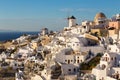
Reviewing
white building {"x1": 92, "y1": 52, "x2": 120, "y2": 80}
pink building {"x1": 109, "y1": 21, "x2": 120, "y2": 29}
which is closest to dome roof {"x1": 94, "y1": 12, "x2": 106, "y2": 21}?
pink building {"x1": 109, "y1": 21, "x2": 120, "y2": 29}

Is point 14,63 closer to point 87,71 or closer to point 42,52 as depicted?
point 42,52

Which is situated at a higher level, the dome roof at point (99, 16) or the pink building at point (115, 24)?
the dome roof at point (99, 16)

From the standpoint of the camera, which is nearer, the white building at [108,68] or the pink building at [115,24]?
the white building at [108,68]

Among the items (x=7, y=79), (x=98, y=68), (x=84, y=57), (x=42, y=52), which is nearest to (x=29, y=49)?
(x=42, y=52)

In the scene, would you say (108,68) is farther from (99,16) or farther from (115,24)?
(99,16)

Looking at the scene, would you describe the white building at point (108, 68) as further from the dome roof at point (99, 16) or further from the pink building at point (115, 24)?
the dome roof at point (99, 16)

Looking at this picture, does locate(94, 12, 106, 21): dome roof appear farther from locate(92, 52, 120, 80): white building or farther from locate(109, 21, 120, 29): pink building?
locate(92, 52, 120, 80): white building

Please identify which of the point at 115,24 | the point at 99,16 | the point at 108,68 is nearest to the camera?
the point at 108,68

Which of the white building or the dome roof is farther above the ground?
the dome roof

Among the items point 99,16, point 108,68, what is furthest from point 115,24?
point 108,68

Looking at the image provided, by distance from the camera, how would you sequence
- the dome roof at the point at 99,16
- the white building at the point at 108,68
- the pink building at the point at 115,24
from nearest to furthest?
the white building at the point at 108,68
the pink building at the point at 115,24
the dome roof at the point at 99,16

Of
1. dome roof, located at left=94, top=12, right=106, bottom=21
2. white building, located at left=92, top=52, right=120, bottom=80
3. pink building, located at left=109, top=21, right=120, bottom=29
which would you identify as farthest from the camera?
dome roof, located at left=94, top=12, right=106, bottom=21

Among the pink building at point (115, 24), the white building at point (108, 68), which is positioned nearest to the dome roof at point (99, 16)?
the pink building at point (115, 24)

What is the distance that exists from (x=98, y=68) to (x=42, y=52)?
1467 cm
